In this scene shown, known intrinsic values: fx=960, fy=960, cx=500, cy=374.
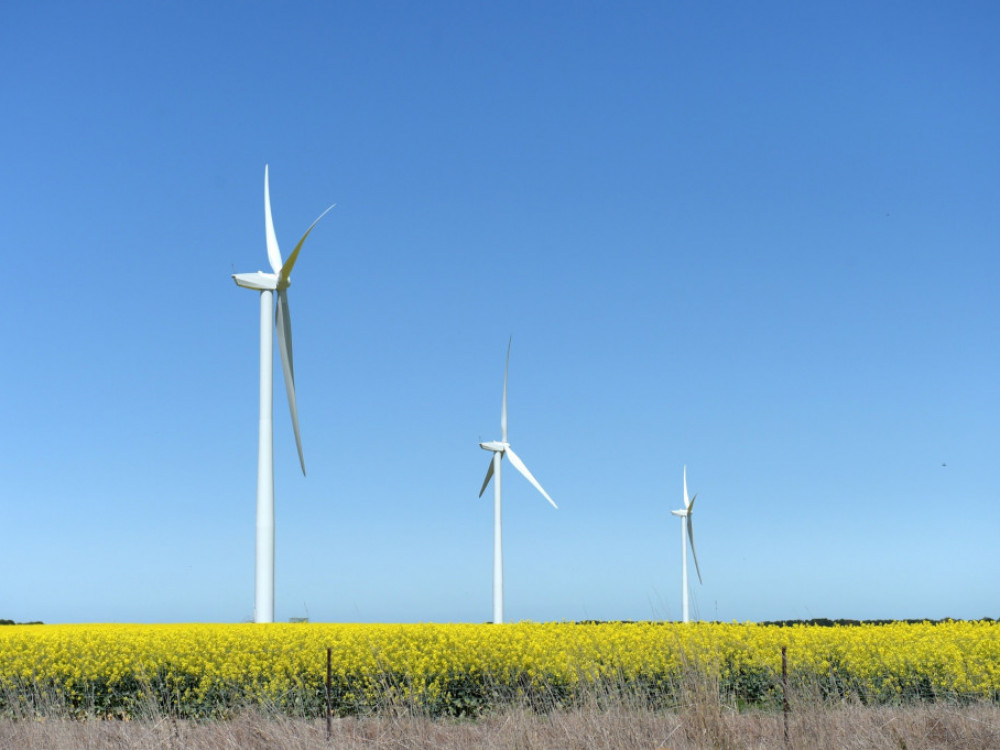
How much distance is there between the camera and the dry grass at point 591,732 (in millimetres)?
10836

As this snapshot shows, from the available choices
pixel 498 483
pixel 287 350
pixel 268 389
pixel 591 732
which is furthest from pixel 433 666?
pixel 498 483

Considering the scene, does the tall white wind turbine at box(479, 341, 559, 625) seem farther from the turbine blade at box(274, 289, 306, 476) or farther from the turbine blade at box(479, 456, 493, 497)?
the turbine blade at box(274, 289, 306, 476)

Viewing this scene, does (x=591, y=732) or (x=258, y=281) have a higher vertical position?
(x=258, y=281)

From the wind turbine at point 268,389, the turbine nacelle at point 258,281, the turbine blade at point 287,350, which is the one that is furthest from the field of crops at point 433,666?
the turbine nacelle at point 258,281

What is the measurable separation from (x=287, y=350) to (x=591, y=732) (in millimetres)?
17006

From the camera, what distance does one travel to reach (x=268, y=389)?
24.0 metres

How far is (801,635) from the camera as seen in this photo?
19219 millimetres

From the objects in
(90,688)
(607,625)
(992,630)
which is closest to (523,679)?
(607,625)

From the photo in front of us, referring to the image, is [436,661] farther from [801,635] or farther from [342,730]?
[801,635]

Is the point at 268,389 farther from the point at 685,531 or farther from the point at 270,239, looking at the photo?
the point at 685,531

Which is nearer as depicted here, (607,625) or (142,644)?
(142,644)

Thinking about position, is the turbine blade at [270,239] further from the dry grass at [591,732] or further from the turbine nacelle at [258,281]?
the dry grass at [591,732]

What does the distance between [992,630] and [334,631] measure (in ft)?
45.5

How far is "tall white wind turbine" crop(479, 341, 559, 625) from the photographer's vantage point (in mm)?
31906
